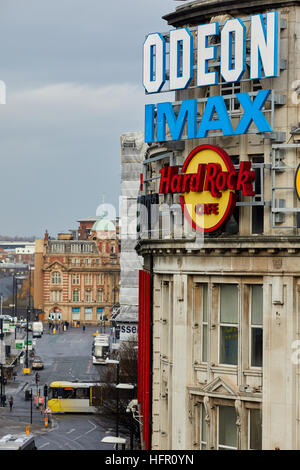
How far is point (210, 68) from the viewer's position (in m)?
42.7

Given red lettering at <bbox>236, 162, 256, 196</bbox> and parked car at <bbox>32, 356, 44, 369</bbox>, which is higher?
red lettering at <bbox>236, 162, 256, 196</bbox>

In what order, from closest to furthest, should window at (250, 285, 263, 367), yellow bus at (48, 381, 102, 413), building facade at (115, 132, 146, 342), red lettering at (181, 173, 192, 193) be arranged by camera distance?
1. window at (250, 285, 263, 367)
2. red lettering at (181, 173, 192, 193)
3. yellow bus at (48, 381, 102, 413)
4. building facade at (115, 132, 146, 342)

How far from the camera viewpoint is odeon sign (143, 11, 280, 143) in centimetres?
4022

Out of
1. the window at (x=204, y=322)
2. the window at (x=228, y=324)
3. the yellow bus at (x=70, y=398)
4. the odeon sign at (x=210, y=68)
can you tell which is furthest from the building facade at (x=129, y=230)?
the window at (x=228, y=324)

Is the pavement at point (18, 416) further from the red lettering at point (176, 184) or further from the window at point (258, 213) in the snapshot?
the window at point (258, 213)

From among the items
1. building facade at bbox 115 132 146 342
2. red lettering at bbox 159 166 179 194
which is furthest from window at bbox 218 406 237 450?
building facade at bbox 115 132 146 342

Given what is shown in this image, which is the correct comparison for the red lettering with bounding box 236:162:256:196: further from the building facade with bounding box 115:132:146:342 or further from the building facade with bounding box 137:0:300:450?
the building facade with bounding box 115:132:146:342

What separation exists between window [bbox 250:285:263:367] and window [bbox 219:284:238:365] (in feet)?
2.50

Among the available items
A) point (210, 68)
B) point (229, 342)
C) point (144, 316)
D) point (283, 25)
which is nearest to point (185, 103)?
point (210, 68)

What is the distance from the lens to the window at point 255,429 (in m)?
40.7

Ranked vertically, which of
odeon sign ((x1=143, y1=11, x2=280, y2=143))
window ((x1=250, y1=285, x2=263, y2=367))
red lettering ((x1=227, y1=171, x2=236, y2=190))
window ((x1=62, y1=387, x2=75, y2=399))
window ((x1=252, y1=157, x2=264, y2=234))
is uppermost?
odeon sign ((x1=143, y1=11, x2=280, y2=143))

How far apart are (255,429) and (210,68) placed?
13841 millimetres

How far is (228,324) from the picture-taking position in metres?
41.6

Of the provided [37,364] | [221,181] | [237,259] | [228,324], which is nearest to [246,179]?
[221,181]
